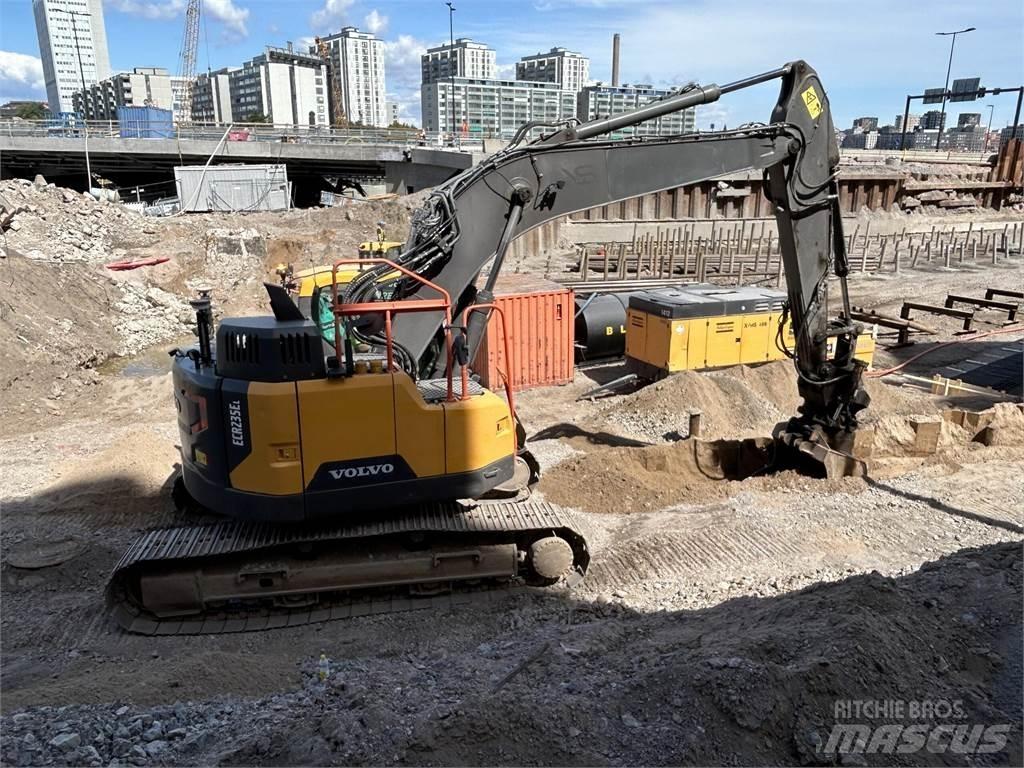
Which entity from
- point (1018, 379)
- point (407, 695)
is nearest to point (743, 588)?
point (407, 695)

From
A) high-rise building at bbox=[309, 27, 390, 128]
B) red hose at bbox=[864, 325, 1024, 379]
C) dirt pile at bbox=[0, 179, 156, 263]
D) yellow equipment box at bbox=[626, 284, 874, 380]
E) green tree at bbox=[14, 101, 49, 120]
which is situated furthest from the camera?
high-rise building at bbox=[309, 27, 390, 128]

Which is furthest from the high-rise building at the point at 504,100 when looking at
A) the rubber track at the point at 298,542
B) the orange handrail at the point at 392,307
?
the rubber track at the point at 298,542

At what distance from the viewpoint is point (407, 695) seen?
4773 millimetres

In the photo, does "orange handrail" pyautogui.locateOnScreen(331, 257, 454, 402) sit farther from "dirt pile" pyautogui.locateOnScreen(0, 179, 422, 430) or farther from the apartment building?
the apartment building

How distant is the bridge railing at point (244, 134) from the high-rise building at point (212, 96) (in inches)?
2361

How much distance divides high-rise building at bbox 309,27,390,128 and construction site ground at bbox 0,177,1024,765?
429 ft

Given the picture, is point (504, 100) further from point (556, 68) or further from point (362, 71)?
point (362, 71)

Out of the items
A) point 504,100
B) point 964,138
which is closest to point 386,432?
point 504,100

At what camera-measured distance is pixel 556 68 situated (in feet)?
416

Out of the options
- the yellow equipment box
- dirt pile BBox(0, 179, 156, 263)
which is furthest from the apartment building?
the yellow equipment box

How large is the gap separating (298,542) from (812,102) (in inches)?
281

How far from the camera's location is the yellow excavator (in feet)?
20.5

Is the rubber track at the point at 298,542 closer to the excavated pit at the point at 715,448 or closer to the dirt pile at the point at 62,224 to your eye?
the excavated pit at the point at 715,448

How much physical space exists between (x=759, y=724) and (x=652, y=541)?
3.80 meters
